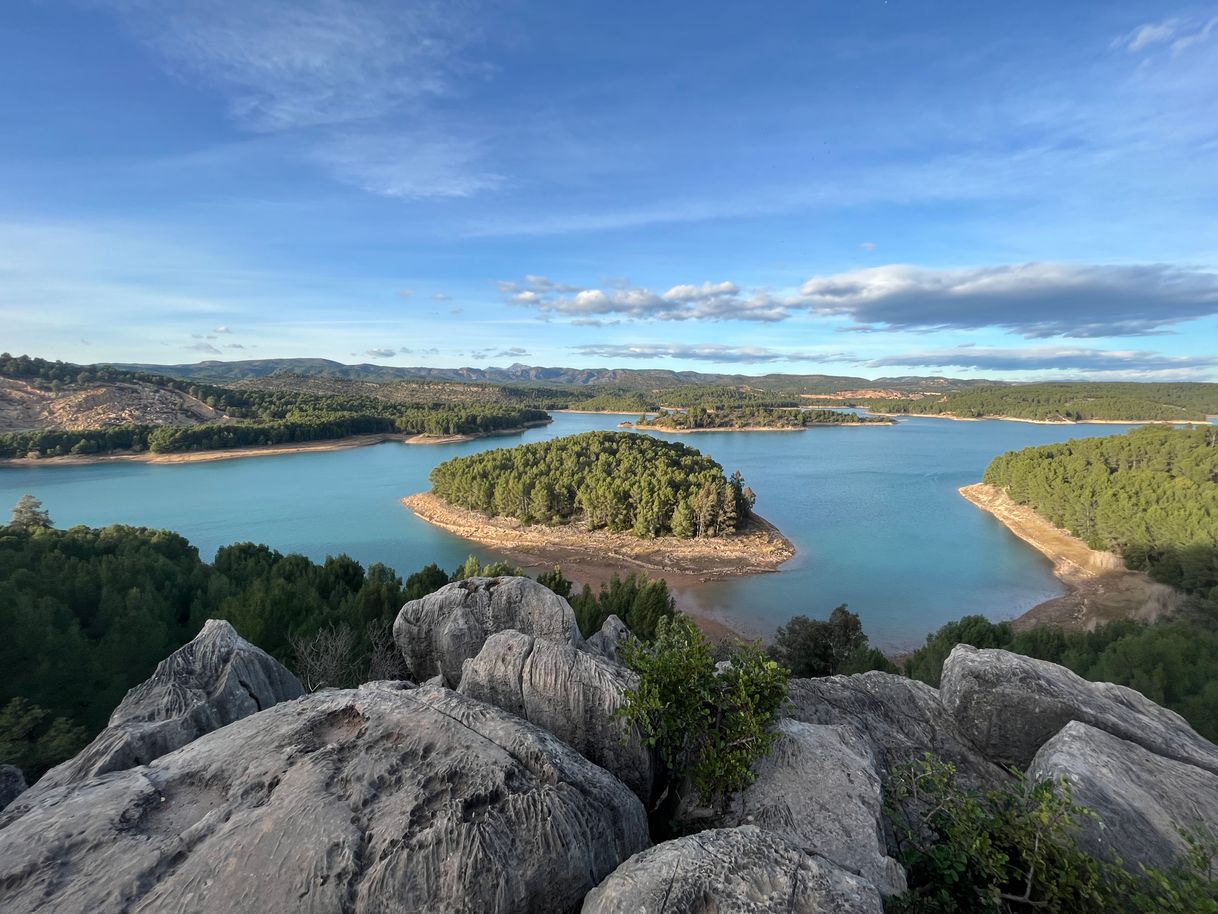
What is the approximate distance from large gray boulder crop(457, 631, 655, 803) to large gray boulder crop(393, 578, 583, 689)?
12.6 ft

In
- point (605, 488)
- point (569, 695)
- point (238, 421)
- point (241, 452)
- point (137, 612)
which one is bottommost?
point (241, 452)

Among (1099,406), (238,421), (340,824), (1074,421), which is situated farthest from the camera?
(1099,406)

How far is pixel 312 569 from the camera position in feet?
84.7

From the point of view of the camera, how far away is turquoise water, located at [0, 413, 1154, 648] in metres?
38.1

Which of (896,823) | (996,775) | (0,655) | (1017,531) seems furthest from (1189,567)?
(0,655)

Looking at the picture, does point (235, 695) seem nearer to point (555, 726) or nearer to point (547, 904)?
point (555, 726)

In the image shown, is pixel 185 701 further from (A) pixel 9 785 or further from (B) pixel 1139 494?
(B) pixel 1139 494

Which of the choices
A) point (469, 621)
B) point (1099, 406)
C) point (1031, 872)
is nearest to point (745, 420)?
point (1099, 406)

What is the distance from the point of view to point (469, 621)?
13289 mm

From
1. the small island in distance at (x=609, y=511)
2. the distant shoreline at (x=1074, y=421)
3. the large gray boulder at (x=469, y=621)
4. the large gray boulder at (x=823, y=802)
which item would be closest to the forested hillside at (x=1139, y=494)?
the small island in distance at (x=609, y=511)

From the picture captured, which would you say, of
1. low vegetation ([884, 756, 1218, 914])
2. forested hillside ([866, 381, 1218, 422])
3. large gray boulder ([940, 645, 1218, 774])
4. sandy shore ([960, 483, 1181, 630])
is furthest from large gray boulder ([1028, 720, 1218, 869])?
forested hillside ([866, 381, 1218, 422])

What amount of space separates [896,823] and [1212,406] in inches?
9743

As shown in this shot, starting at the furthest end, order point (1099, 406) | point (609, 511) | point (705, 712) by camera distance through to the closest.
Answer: point (1099, 406) → point (609, 511) → point (705, 712)

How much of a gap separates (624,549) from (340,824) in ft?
143
